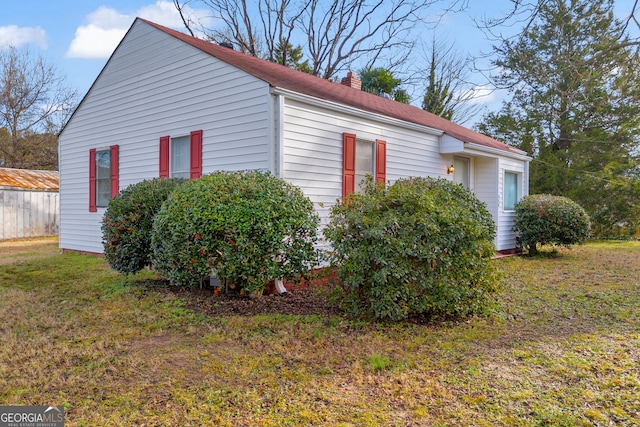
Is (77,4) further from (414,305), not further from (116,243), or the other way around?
(414,305)

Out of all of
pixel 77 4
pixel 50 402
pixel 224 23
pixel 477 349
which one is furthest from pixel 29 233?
pixel 477 349

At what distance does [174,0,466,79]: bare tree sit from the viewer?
1845 cm

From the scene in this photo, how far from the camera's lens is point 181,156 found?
761cm

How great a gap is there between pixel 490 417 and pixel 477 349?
1.19 meters

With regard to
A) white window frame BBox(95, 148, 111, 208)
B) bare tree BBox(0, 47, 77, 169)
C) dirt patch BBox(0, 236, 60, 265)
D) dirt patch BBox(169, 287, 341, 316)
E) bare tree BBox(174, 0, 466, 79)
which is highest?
bare tree BBox(174, 0, 466, 79)

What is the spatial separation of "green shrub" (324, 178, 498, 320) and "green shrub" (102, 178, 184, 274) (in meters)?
2.82

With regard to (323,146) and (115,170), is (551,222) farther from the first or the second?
(115,170)

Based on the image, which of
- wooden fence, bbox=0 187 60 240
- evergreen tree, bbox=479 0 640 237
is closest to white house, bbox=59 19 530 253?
wooden fence, bbox=0 187 60 240

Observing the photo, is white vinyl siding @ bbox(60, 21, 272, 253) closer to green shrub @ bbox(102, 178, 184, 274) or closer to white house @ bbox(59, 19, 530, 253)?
white house @ bbox(59, 19, 530, 253)

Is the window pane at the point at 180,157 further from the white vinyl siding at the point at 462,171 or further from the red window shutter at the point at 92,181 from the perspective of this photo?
the white vinyl siding at the point at 462,171

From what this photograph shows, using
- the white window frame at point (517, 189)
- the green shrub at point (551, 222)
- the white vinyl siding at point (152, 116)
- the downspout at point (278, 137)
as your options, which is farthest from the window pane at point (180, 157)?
the green shrub at point (551, 222)

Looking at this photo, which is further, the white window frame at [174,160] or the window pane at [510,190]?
the window pane at [510,190]

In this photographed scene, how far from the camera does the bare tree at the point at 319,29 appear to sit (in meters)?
18.5

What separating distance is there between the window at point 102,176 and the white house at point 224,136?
23mm
